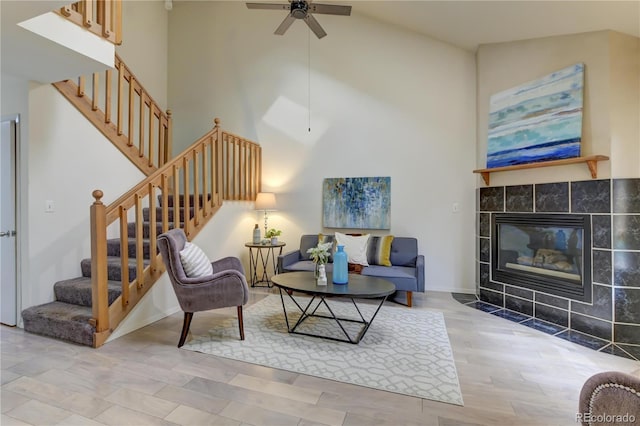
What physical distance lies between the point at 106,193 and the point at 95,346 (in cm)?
194

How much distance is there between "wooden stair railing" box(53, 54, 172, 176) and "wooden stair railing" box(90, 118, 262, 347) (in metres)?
0.72

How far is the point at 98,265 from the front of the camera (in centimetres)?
264

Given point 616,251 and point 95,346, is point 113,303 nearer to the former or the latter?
point 95,346

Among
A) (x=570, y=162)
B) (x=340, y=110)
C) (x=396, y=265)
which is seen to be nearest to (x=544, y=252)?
(x=570, y=162)

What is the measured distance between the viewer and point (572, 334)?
290 centimetres

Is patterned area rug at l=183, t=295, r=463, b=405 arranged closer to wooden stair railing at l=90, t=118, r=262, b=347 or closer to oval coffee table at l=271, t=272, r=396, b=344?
oval coffee table at l=271, t=272, r=396, b=344

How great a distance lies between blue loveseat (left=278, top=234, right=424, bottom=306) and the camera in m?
3.68

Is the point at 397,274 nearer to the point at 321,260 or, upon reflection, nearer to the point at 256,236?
the point at 321,260

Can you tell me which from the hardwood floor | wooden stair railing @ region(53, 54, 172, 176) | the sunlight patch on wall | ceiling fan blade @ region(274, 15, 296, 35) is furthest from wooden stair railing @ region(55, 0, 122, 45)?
the hardwood floor

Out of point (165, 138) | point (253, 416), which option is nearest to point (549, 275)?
point (253, 416)

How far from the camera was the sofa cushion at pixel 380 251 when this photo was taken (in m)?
4.19

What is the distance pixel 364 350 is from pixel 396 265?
1.82m

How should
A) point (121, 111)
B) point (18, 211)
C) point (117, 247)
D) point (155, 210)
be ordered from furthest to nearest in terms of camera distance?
point (121, 111)
point (117, 247)
point (155, 210)
point (18, 211)

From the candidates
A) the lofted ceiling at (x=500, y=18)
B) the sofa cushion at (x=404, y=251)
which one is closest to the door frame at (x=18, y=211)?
the sofa cushion at (x=404, y=251)
